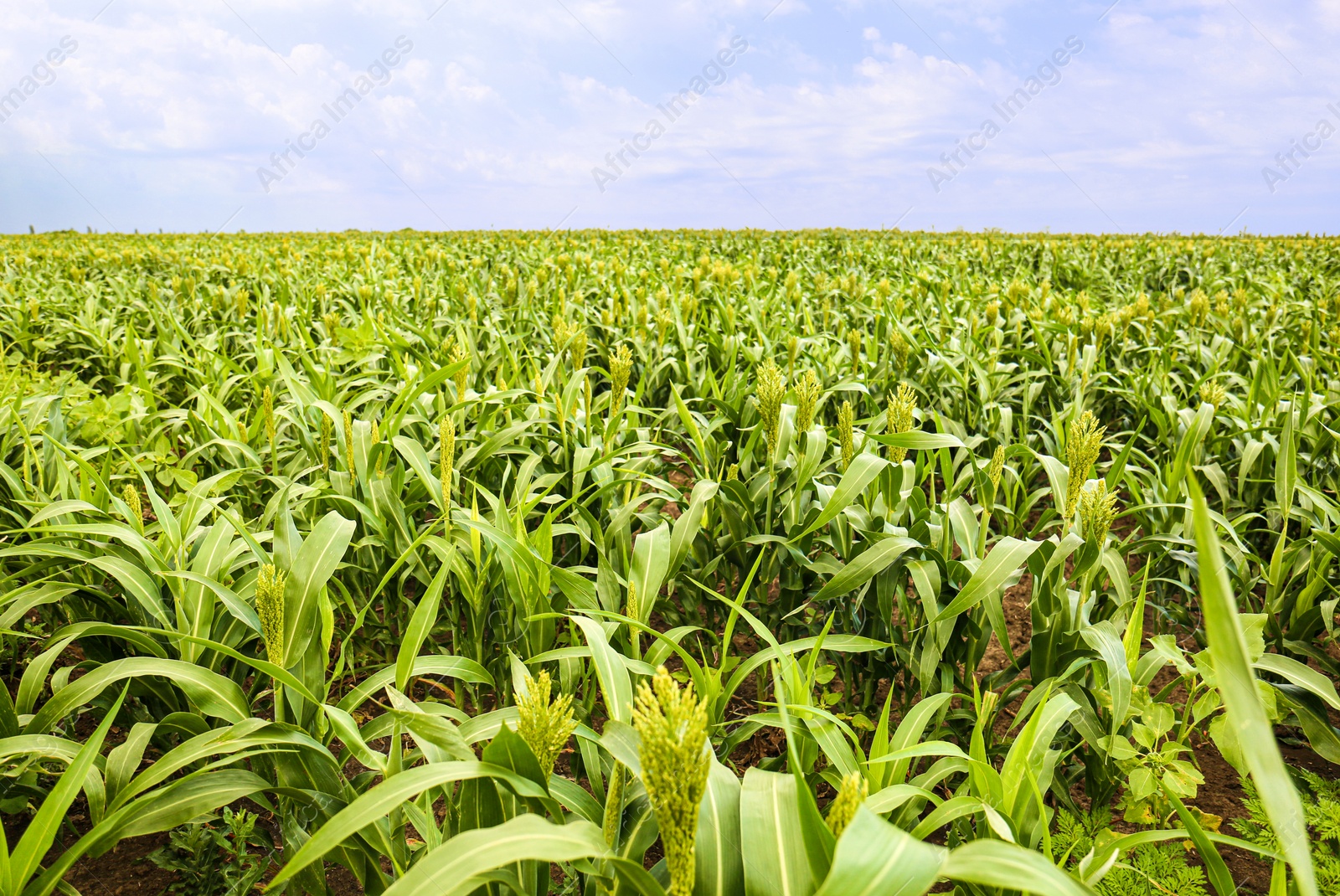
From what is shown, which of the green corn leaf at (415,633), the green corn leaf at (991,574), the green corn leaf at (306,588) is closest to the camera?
the green corn leaf at (415,633)

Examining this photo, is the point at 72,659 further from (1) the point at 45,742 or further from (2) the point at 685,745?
(2) the point at 685,745

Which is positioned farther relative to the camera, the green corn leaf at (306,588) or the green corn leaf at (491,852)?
the green corn leaf at (306,588)

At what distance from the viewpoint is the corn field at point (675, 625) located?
102 centimetres

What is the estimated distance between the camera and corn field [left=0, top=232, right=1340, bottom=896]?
1020mm

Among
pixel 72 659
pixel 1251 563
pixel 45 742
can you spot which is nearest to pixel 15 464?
pixel 72 659

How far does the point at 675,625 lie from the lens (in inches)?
102

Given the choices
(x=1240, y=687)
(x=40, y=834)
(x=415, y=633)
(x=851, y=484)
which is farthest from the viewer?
(x=851, y=484)

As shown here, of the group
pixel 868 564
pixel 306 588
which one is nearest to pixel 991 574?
pixel 868 564

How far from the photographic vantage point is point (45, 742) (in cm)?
142

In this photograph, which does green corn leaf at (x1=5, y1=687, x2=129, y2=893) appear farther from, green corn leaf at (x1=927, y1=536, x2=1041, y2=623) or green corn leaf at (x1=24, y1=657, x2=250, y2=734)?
green corn leaf at (x1=927, y1=536, x2=1041, y2=623)

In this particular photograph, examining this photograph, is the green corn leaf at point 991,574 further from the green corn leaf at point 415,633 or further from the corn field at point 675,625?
the green corn leaf at point 415,633

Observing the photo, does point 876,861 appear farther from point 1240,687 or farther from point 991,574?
point 991,574

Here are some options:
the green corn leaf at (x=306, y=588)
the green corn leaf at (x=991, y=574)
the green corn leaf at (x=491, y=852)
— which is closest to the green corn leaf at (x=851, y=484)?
the green corn leaf at (x=991, y=574)

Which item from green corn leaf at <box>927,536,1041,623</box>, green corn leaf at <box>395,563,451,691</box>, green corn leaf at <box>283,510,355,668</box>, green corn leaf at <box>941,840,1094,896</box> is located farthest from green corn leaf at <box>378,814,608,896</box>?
green corn leaf at <box>927,536,1041,623</box>
